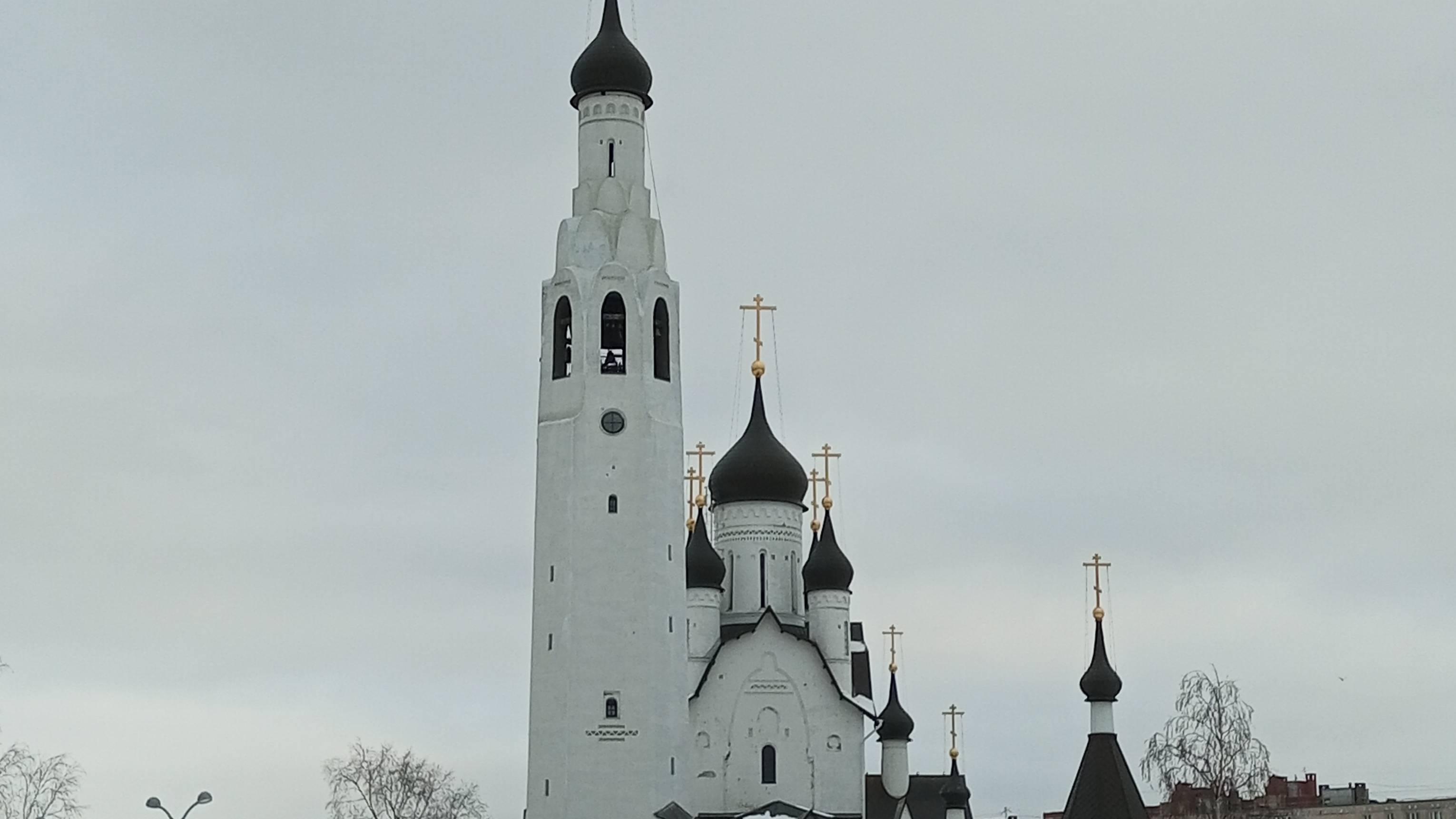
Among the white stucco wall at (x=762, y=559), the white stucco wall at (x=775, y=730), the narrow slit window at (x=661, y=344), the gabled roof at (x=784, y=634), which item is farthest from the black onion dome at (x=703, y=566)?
the narrow slit window at (x=661, y=344)

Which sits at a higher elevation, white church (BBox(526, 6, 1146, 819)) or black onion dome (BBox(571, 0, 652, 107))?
black onion dome (BBox(571, 0, 652, 107))

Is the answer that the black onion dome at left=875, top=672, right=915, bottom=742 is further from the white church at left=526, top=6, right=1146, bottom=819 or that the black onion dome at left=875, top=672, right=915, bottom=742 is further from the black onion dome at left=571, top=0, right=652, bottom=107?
the black onion dome at left=571, top=0, right=652, bottom=107

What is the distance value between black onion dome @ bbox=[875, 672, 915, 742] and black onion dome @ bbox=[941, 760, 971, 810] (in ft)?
12.8

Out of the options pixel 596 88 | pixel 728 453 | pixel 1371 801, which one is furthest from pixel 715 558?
pixel 1371 801

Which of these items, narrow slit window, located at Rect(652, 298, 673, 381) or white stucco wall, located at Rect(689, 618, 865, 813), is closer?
narrow slit window, located at Rect(652, 298, 673, 381)

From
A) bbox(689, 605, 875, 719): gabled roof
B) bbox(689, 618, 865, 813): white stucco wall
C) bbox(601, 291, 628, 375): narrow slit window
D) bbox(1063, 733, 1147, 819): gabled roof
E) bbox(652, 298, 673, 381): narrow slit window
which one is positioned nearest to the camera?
bbox(1063, 733, 1147, 819): gabled roof

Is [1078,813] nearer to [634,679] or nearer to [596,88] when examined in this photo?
[634,679]

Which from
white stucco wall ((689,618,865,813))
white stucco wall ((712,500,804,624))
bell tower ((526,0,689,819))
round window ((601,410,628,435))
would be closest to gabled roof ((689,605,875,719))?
white stucco wall ((689,618,865,813))

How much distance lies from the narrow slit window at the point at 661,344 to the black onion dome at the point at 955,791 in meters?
16.1

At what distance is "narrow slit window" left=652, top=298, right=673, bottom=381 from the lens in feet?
125

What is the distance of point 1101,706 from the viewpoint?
120 ft

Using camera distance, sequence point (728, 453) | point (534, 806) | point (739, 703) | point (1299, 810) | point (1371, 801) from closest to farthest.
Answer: point (534, 806), point (739, 703), point (728, 453), point (1299, 810), point (1371, 801)

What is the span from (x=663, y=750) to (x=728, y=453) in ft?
37.9

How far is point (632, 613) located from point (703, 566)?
28.6ft
